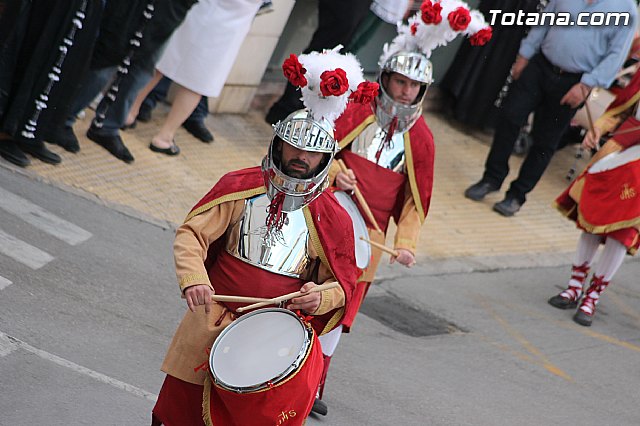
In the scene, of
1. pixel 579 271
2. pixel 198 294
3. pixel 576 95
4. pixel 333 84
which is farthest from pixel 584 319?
pixel 198 294

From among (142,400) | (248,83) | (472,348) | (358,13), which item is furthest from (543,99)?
(142,400)

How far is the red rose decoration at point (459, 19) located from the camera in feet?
21.3

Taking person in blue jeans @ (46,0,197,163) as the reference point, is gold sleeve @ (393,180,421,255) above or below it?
above

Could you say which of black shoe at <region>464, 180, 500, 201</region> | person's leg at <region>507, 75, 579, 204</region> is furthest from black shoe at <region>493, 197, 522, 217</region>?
black shoe at <region>464, 180, 500, 201</region>

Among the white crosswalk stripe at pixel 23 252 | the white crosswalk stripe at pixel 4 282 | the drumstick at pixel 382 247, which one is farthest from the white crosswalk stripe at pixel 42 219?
the drumstick at pixel 382 247

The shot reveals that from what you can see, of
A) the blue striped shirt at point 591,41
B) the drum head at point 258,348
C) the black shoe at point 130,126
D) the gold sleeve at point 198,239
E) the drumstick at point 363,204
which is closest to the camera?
the drum head at point 258,348

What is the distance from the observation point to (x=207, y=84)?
895cm

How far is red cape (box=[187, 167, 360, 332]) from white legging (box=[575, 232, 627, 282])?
4300 mm

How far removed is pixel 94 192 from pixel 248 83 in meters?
3.07

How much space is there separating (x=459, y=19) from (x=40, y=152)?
10.6 feet

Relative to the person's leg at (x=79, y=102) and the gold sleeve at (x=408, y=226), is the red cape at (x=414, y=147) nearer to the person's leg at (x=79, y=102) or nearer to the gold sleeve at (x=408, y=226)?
the gold sleeve at (x=408, y=226)

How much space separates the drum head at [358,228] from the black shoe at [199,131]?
3957 millimetres

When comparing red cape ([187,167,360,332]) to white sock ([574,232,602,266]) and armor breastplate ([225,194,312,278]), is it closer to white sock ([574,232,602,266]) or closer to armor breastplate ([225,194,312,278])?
armor breastplate ([225,194,312,278])

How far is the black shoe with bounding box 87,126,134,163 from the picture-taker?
27.9ft
